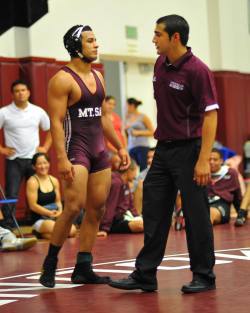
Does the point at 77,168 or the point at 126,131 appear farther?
the point at 126,131

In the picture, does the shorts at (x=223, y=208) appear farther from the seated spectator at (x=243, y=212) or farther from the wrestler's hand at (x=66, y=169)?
the wrestler's hand at (x=66, y=169)

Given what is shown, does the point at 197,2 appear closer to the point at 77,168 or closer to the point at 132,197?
the point at 132,197

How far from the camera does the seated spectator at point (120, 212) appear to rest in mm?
11719

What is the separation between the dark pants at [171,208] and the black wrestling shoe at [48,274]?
2.46 ft

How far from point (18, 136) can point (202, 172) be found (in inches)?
248

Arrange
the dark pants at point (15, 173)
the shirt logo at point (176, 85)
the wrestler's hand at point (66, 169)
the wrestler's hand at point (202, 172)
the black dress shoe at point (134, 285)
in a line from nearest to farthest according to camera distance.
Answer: the wrestler's hand at point (202, 172) → the shirt logo at point (176, 85) → the black dress shoe at point (134, 285) → the wrestler's hand at point (66, 169) → the dark pants at point (15, 173)

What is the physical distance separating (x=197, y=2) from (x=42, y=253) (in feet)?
32.3

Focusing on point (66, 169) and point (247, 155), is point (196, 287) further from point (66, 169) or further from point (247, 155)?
point (247, 155)

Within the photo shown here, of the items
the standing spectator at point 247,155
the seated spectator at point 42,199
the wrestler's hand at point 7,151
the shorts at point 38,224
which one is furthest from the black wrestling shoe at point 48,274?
the standing spectator at point 247,155

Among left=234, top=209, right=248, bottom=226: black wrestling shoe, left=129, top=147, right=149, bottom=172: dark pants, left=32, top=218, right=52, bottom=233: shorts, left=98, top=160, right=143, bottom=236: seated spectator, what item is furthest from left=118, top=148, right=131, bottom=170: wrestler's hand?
left=129, top=147, right=149, bottom=172: dark pants

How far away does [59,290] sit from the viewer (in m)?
6.90

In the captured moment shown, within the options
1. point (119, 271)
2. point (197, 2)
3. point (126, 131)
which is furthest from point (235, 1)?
point (119, 271)

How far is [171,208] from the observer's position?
6695 mm

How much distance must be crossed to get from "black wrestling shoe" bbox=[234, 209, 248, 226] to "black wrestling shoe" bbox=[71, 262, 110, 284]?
16.0 feet
